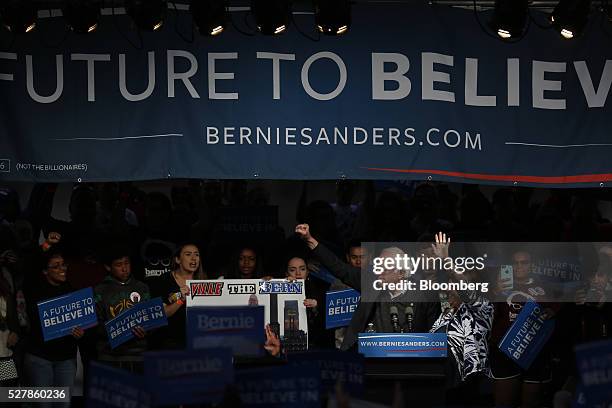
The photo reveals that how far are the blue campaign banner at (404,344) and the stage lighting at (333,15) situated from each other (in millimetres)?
2458

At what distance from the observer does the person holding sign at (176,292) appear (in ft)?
34.3

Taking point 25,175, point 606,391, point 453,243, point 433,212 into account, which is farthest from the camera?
point 433,212

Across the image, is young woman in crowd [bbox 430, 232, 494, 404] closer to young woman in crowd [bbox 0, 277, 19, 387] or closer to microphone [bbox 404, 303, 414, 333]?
microphone [bbox 404, 303, 414, 333]

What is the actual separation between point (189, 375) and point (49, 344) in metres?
3.83

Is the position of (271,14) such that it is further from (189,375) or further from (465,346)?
(189,375)

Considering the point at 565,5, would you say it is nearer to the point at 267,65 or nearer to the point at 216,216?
the point at 267,65

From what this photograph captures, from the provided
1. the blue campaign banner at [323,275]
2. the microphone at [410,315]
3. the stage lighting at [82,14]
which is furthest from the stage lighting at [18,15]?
the microphone at [410,315]

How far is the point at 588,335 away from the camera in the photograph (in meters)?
10.6

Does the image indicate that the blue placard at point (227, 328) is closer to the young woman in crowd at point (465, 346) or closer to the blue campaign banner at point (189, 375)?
the blue campaign banner at point (189, 375)

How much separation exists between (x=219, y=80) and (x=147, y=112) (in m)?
0.65

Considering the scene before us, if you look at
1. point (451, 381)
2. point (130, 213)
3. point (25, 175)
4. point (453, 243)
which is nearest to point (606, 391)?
point (451, 381)

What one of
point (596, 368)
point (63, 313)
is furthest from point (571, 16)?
point (63, 313)

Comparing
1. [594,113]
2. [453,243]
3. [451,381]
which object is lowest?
[451,381]

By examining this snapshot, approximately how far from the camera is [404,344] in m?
9.82
